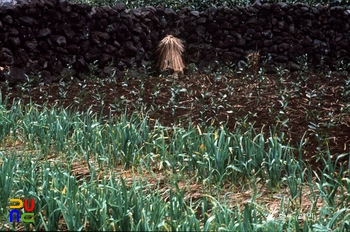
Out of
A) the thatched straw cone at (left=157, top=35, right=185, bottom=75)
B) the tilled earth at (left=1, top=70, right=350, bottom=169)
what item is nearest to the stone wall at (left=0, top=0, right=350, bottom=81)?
the thatched straw cone at (left=157, top=35, right=185, bottom=75)

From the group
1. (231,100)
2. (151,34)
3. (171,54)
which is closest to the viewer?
(231,100)

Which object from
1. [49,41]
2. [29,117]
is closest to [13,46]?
[49,41]

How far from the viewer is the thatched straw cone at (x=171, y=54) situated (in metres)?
6.80

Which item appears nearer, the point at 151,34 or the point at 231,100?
the point at 231,100

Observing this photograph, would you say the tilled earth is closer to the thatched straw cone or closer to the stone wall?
the thatched straw cone

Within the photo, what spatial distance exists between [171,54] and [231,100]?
156 centimetres

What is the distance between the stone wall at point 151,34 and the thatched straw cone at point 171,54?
0.25 m

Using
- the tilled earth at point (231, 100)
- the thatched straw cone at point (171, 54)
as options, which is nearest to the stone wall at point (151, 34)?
the thatched straw cone at point (171, 54)

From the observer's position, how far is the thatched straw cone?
6.80 meters

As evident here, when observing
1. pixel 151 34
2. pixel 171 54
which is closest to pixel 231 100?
pixel 171 54

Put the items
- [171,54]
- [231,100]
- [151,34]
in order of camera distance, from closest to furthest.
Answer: [231,100]
[171,54]
[151,34]

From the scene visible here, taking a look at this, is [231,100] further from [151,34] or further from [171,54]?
[151,34]

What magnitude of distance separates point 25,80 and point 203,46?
2497mm

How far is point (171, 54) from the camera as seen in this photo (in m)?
6.83
